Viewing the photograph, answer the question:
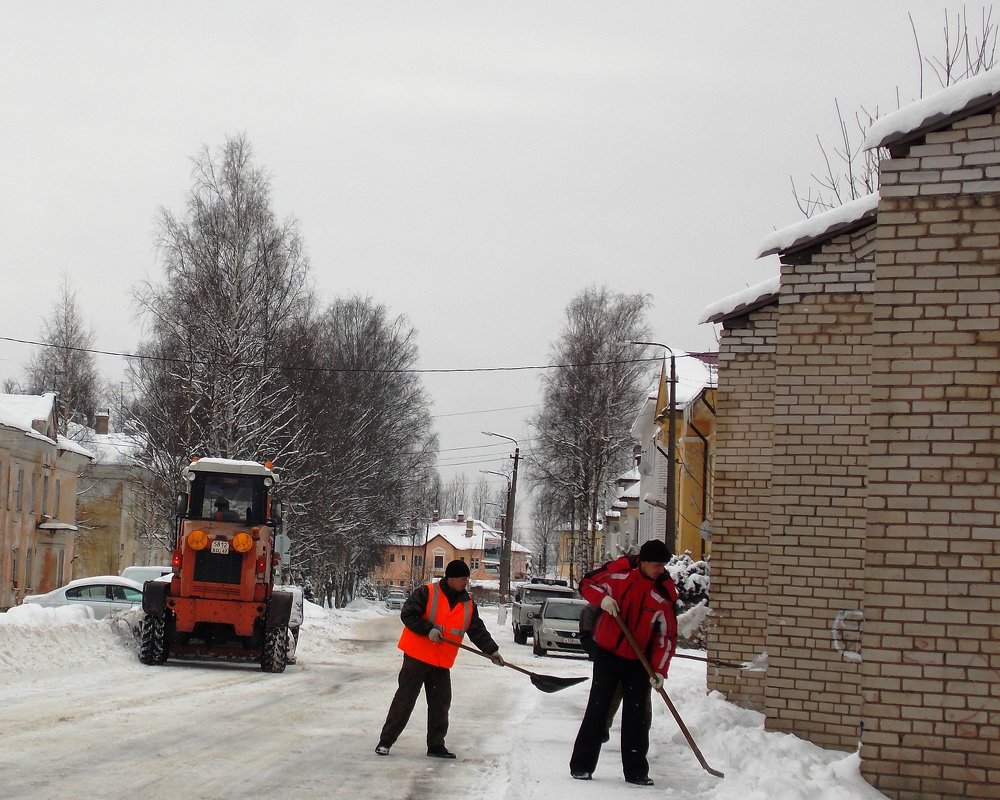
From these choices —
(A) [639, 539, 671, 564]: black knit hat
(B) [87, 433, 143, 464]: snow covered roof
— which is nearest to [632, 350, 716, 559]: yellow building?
(A) [639, 539, 671, 564]: black knit hat

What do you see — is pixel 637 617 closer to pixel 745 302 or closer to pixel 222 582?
pixel 745 302

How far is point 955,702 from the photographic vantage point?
6.95 meters

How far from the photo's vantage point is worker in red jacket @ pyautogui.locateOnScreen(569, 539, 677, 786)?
29.3 feet

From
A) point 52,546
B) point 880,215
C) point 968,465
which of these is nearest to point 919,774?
point 968,465

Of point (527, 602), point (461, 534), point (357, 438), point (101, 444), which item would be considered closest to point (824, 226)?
point (527, 602)

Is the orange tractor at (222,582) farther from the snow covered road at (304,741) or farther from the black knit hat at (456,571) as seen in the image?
the black knit hat at (456,571)

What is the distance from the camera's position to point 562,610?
29422 millimetres

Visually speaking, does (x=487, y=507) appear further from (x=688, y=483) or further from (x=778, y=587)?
(x=778, y=587)

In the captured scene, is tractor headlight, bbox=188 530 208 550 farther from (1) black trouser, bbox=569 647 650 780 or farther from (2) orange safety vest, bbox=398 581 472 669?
(1) black trouser, bbox=569 647 650 780

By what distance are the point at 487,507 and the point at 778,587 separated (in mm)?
153766

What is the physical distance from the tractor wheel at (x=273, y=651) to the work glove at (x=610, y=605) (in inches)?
433

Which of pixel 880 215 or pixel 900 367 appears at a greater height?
pixel 880 215

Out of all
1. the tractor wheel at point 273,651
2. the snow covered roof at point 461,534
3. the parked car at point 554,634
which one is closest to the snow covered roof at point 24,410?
the parked car at point 554,634

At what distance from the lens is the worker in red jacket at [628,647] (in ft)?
29.3
